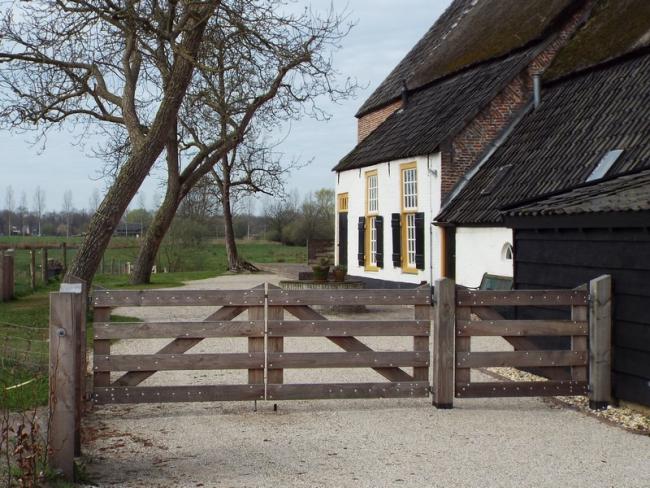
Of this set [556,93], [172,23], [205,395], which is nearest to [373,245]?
[556,93]

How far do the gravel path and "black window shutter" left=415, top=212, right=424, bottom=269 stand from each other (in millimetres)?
11068

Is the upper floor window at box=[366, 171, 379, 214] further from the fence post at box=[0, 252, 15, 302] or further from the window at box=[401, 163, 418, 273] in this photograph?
the fence post at box=[0, 252, 15, 302]

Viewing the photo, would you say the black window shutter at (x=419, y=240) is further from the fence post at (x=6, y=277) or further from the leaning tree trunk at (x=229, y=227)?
the leaning tree trunk at (x=229, y=227)

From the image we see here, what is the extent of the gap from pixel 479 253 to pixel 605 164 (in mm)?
4328

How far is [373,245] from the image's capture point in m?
22.4

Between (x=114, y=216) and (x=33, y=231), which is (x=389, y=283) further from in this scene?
(x=33, y=231)

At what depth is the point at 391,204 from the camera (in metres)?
20.8

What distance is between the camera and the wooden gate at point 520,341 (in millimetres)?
7391

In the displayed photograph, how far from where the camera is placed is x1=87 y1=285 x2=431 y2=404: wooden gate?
23.1 ft

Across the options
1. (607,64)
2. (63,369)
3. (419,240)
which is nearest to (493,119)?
(607,64)

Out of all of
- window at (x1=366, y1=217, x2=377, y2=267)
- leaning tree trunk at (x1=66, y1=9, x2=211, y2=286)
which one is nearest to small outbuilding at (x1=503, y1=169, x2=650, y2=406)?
leaning tree trunk at (x1=66, y1=9, x2=211, y2=286)

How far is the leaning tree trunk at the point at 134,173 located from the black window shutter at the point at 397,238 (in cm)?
794

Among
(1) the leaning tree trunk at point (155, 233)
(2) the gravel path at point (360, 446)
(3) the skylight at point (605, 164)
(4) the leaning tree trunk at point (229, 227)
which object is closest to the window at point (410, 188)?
(3) the skylight at point (605, 164)

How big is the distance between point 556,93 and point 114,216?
394 inches
